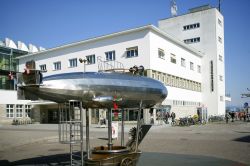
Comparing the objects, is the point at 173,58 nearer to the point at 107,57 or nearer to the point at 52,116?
the point at 107,57

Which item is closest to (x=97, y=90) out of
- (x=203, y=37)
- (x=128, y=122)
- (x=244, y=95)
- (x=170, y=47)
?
(x=128, y=122)

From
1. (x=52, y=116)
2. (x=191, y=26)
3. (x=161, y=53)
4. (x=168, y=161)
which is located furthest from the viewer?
(x=191, y=26)

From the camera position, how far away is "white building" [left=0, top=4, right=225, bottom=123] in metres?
41.9

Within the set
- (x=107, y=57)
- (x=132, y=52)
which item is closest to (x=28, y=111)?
(x=107, y=57)

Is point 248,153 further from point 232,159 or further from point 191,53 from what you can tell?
point 191,53

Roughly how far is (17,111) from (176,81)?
2873 centimetres

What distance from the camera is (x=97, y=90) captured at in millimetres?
9219

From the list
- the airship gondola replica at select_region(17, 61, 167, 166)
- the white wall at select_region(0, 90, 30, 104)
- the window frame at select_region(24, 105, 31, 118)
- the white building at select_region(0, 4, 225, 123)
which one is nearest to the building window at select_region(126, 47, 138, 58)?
the white building at select_region(0, 4, 225, 123)

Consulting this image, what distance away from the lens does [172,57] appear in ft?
154

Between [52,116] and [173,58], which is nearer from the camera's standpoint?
[173,58]

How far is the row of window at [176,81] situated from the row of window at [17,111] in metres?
26.8

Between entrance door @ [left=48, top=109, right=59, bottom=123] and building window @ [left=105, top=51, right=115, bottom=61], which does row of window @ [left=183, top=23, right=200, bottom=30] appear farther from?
entrance door @ [left=48, top=109, right=59, bottom=123]

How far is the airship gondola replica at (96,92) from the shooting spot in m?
8.70

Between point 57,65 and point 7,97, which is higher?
point 57,65
